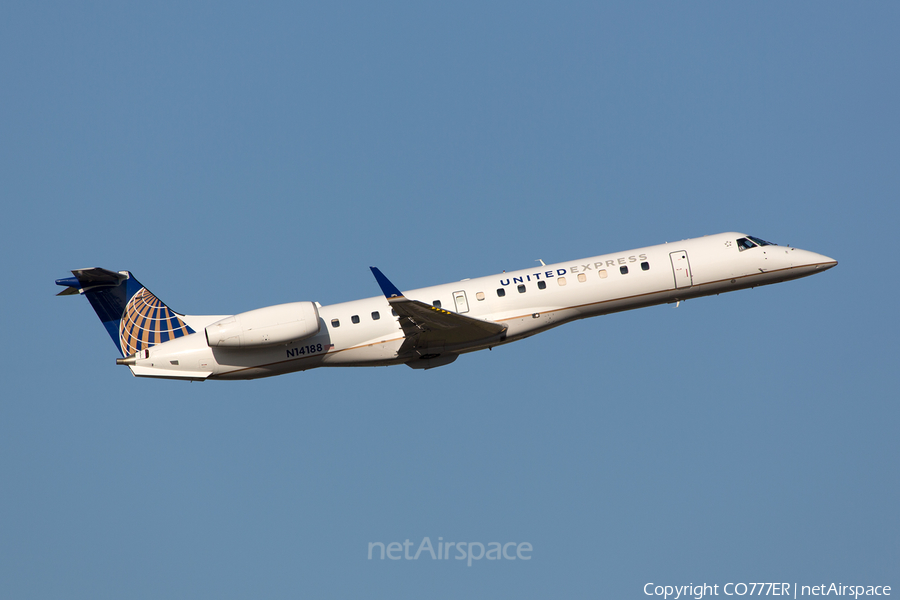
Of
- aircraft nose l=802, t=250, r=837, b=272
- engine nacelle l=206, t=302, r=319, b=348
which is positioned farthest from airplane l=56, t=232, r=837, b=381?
aircraft nose l=802, t=250, r=837, b=272

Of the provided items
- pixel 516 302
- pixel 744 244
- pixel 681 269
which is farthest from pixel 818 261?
pixel 516 302

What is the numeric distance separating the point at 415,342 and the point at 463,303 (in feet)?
5.93

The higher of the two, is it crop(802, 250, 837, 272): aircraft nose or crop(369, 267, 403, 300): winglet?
crop(802, 250, 837, 272): aircraft nose

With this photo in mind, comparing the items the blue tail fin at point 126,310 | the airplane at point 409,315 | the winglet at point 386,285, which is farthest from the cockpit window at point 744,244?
the blue tail fin at point 126,310

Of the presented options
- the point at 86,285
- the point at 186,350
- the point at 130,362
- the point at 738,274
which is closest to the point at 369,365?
the point at 186,350

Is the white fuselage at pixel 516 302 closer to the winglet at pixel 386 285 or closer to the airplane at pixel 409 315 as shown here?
the airplane at pixel 409 315

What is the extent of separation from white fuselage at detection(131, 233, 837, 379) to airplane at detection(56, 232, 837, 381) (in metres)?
0.03

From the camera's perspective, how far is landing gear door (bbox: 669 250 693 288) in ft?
86.8

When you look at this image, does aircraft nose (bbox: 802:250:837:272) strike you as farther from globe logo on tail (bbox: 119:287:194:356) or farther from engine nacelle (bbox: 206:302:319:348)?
globe logo on tail (bbox: 119:287:194:356)

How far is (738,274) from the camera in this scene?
88.5ft

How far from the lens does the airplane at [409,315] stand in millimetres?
24266

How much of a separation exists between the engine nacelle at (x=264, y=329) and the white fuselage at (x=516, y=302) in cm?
70

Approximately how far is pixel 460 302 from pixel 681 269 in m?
6.93

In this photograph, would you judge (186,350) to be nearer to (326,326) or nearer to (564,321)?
(326,326)
